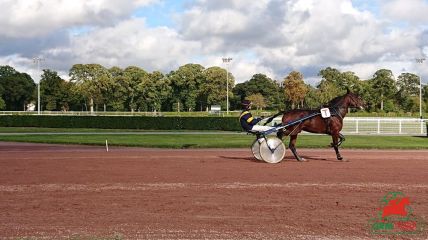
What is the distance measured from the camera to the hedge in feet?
140

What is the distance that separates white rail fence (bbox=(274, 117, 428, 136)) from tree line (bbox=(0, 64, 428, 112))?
44.4 metres

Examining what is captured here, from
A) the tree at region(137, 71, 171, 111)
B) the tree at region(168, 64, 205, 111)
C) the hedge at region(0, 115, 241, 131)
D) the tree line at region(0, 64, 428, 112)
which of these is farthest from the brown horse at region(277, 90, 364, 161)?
the tree at region(137, 71, 171, 111)

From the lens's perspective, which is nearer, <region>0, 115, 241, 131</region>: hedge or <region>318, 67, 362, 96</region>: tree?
<region>0, 115, 241, 131</region>: hedge

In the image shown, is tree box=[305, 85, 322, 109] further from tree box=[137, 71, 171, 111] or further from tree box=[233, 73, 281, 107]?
tree box=[137, 71, 171, 111]

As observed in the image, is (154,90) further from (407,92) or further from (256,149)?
(256,149)

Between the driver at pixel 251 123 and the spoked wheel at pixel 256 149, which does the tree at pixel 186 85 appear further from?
the driver at pixel 251 123

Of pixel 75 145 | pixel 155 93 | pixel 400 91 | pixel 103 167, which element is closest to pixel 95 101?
pixel 155 93

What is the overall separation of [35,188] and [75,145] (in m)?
15.6

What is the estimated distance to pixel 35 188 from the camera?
10031 millimetres

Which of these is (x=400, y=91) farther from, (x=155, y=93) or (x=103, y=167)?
(x=103, y=167)

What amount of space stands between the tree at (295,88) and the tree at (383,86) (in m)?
12.6

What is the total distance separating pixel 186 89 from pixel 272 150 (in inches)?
3436

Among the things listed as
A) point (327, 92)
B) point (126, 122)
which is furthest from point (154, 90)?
point (126, 122)

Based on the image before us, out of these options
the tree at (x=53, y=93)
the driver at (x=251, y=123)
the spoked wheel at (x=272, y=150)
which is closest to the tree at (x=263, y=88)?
the tree at (x=53, y=93)
